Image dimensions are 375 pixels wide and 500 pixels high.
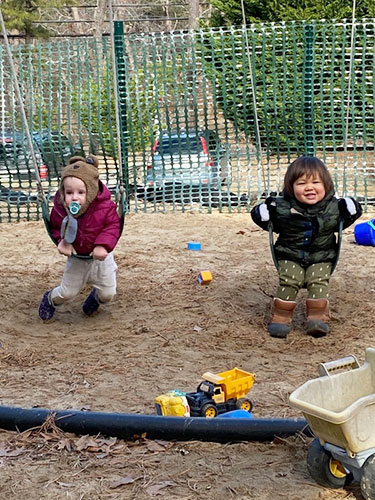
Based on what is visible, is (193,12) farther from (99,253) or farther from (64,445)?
(64,445)

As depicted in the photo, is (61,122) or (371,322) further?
(61,122)

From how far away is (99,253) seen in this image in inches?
191

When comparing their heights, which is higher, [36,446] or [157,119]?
[157,119]

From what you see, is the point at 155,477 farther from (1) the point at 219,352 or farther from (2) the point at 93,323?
(2) the point at 93,323

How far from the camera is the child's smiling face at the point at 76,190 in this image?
4848mm

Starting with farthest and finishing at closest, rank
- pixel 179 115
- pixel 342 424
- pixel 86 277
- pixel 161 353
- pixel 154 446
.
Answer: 1. pixel 179 115
2. pixel 86 277
3. pixel 161 353
4. pixel 154 446
5. pixel 342 424

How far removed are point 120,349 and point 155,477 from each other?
1.75m

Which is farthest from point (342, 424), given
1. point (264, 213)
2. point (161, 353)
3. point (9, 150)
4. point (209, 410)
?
point (9, 150)

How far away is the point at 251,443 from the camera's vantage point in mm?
3215

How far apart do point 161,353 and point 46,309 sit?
108cm

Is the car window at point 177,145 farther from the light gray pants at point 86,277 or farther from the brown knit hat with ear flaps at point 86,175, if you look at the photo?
the brown knit hat with ear flaps at point 86,175

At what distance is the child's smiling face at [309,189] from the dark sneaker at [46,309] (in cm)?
179

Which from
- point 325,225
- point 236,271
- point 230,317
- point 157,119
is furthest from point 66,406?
point 157,119

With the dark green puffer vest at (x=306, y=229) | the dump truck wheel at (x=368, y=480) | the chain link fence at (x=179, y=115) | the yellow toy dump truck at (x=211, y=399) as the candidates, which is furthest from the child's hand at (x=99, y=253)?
the chain link fence at (x=179, y=115)
